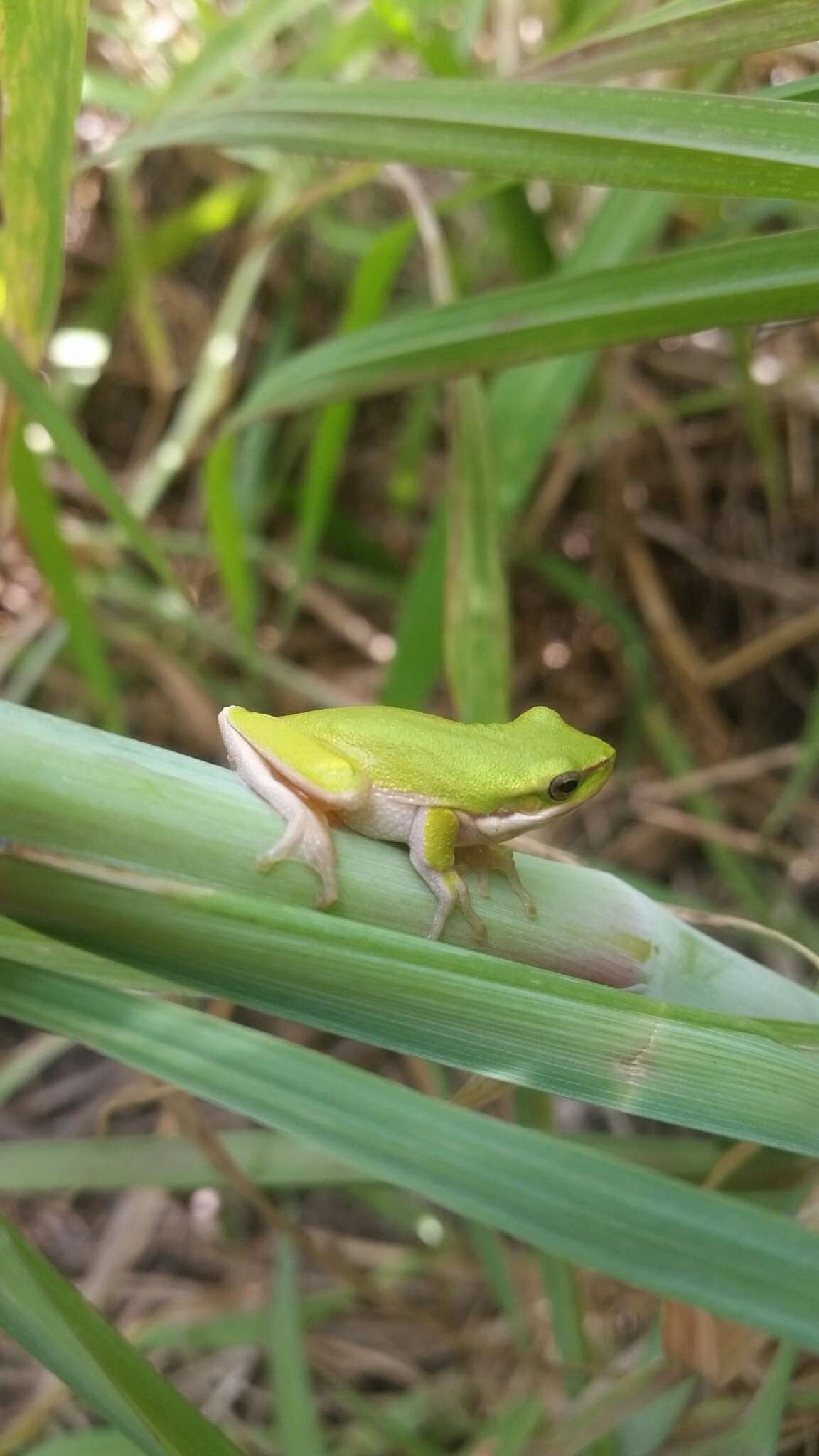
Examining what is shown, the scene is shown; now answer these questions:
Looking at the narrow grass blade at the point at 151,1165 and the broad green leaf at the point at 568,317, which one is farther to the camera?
the narrow grass blade at the point at 151,1165

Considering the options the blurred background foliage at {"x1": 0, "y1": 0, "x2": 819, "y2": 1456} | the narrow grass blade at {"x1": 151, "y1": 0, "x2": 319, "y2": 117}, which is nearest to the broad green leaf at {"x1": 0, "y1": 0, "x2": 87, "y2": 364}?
the blurred background foliage at {"x1": 0, "y1": 0, "x2": 819, "y2": 1456}

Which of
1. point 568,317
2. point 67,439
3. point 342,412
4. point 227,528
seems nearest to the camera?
point 568,317

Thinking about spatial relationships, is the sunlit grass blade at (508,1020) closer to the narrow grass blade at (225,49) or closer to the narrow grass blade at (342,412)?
the narrow grass blade at (342,412)

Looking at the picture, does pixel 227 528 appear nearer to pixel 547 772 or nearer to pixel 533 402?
pixel 533 402

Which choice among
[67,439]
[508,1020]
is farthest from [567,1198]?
[67,439]

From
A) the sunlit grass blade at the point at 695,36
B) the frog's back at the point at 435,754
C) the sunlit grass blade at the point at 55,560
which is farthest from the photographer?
the sunlit grass blade at the point at 55,560

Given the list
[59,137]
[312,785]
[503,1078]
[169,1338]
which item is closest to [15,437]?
[59,137]

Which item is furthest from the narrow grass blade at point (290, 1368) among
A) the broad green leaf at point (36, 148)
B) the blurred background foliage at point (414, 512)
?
the broad green leaf at point (36, 148)

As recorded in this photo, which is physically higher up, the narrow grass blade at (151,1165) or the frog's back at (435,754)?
the frog's back at (435,754)
